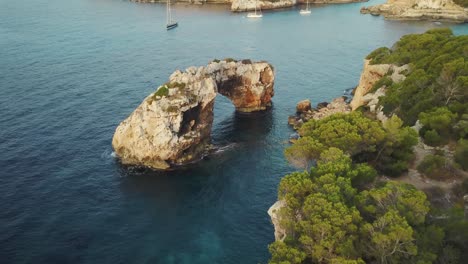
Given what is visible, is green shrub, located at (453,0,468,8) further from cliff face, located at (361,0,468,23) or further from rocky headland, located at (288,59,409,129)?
rocky headland, located at (288,59,409,129)

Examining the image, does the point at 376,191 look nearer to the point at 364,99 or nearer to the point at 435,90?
the point at 435,90

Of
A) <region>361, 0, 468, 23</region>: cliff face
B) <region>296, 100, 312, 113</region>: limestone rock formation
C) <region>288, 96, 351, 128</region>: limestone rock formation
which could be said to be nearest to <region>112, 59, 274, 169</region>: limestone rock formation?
<region>288, 96, 351, 128</region>: limestone rock formation

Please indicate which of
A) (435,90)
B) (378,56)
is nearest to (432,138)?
(435,90)

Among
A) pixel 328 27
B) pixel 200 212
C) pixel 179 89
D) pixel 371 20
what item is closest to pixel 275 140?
pixel 179 89

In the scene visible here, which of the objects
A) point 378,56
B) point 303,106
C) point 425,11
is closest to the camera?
point 378,56

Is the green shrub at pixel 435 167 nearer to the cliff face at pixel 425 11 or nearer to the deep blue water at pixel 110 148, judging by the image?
the deep blue water at pixel 110 148

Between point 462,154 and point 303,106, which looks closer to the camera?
point 462,154

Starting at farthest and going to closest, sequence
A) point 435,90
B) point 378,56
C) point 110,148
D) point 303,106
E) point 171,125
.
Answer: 1. point 303,106
2. point 378,56
3. point 110,148
4. point 171,125
5. point 435,90
